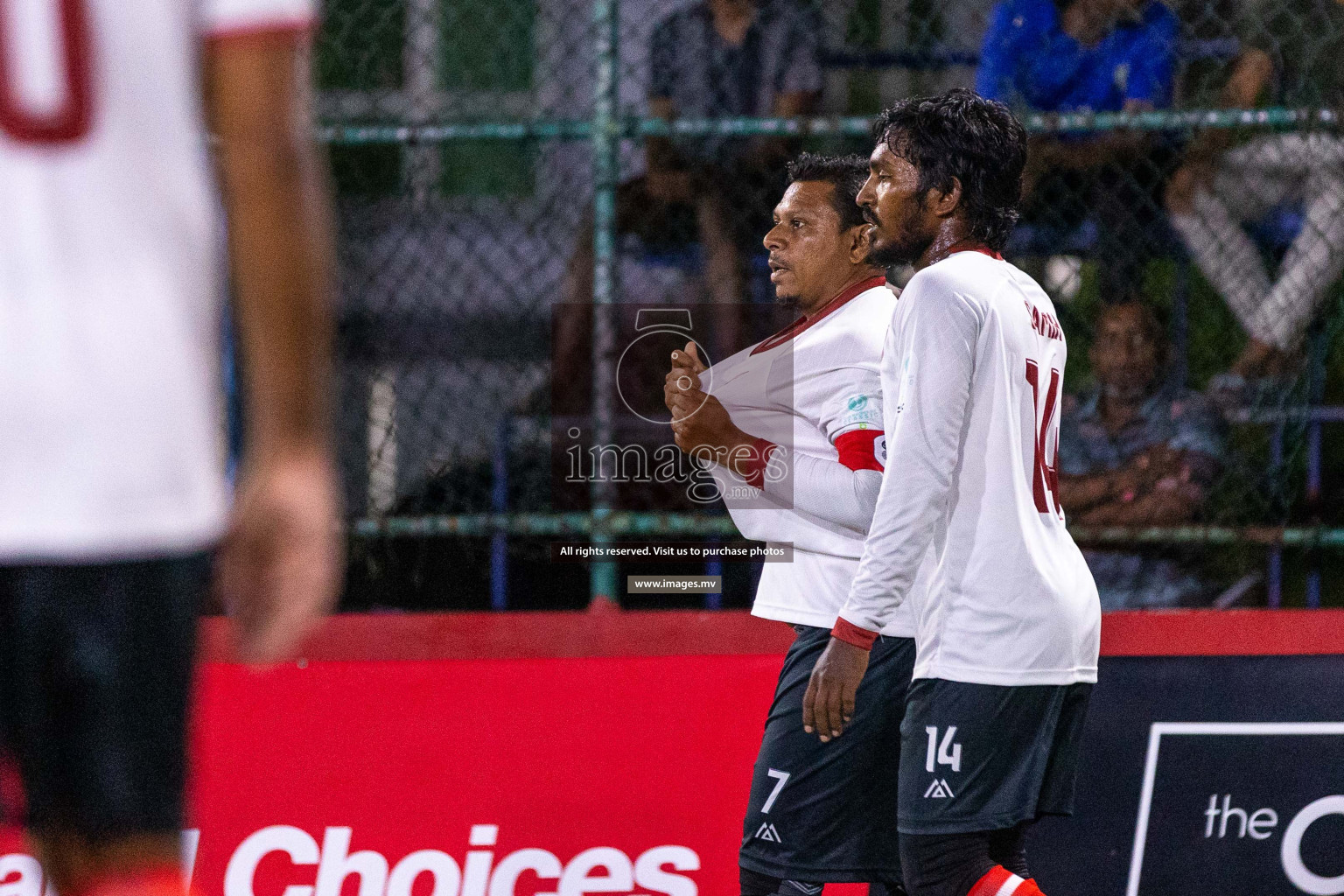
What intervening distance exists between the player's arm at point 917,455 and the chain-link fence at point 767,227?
3.47 feet

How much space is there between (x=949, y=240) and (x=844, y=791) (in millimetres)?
1080

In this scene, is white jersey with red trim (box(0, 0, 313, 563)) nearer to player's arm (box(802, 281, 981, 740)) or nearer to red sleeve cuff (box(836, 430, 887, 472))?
player's arm (box(802, 281, 981, 740))

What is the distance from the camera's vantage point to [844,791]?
269 centimetres

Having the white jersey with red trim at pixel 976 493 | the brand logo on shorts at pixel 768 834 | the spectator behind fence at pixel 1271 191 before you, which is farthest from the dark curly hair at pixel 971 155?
the spectator behind fence at pixel 1271 191

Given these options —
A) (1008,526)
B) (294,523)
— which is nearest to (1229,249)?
(1008,526)

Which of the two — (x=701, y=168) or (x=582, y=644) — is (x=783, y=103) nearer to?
(x=701, y=168)

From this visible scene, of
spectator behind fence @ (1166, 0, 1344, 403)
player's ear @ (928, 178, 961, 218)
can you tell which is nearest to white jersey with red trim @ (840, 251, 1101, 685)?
player's ear @ (928, 178, 961, 218)

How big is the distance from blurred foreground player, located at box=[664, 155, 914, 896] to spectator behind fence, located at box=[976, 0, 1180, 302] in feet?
3.60

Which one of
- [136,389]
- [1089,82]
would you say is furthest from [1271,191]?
[136,389]

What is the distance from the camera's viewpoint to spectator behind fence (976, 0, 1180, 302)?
3.82 m

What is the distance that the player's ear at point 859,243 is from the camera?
9.41ft

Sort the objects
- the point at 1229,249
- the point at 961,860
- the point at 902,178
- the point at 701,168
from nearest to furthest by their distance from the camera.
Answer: the point at 961,860 → the point at 902,178 → the point at 701,168 → the point at 1229,249

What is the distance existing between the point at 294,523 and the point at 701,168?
273 centimetres

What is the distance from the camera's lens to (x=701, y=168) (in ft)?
12.6
